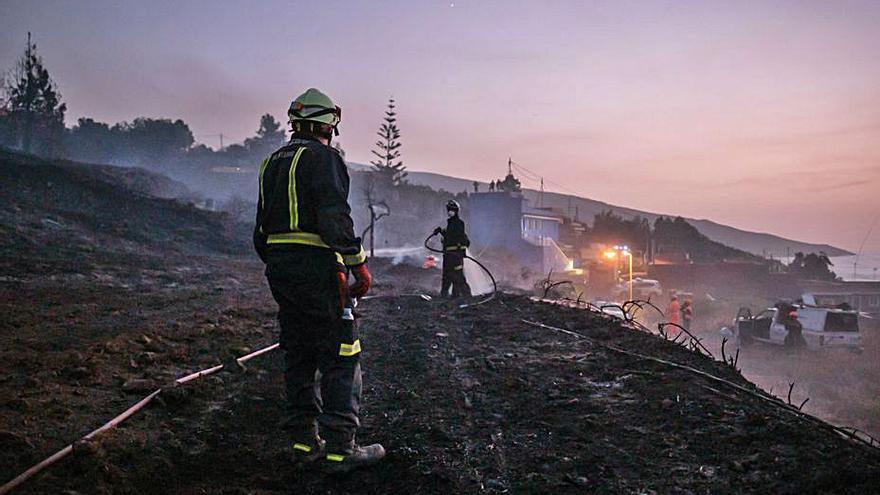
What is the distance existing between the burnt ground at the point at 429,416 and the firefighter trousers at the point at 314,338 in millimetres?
365

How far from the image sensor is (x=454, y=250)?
12.7m

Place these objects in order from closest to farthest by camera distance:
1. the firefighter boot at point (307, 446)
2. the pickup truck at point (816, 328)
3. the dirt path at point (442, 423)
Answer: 1. the dirt path at point (442, 423)
2. the firefighter boot at point (307, 446)
3. the pickup truck at point (816, 328)

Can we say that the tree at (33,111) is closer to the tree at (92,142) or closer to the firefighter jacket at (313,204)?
the tree at (92,142)

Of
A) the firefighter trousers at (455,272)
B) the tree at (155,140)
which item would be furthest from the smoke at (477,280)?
the tree at (155,140)

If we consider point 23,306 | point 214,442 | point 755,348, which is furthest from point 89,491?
point 755,348

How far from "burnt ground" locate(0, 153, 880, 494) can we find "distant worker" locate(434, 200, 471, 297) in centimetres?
416

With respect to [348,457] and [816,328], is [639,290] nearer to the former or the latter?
[816,328]

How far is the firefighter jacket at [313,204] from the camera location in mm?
3564

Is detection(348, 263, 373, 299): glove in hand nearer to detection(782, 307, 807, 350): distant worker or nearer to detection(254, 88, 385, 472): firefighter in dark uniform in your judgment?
detection(254, 88, 385, 472): firefighter in dark uniform

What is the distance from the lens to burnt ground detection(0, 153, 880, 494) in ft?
10.2

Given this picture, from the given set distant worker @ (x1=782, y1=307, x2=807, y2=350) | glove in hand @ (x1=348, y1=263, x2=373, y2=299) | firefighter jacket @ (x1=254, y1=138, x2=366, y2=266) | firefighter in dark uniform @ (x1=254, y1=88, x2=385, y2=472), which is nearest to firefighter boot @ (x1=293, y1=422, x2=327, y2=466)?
firefighter in dark uniform @ (x1=254, y1=88, x2=385, y2=472)

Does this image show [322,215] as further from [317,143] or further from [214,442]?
[214,442]

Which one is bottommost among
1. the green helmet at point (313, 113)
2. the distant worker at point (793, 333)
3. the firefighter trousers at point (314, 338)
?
the distant worker at point (793, 333)

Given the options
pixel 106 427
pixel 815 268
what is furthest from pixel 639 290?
pixel 815 268
